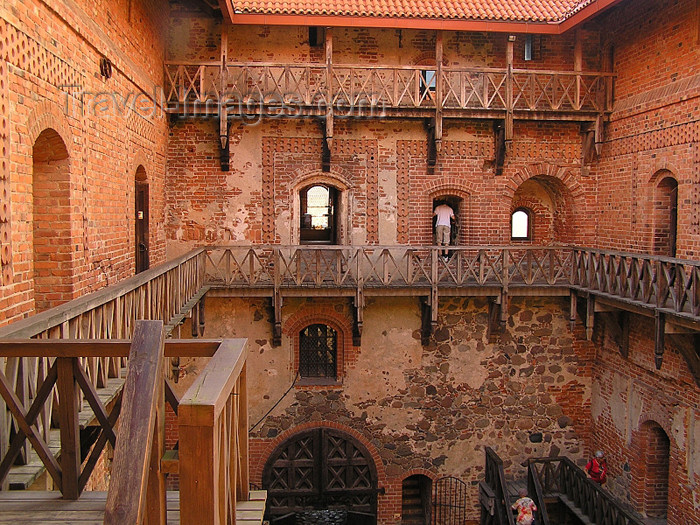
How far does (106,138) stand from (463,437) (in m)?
8.97

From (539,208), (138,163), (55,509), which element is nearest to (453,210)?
(539,208)

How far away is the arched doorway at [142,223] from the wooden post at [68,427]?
8.23 m

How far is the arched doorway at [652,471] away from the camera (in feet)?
38.5

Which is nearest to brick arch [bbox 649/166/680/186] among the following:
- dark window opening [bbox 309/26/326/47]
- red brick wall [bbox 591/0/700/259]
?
red brick wall [bbox 591/0/700/259]

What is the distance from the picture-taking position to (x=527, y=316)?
44.7ft

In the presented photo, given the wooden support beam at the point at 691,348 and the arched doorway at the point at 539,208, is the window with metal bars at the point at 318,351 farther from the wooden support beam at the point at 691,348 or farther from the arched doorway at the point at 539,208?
the wooden support beam at the point at 691,348

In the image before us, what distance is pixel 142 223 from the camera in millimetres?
11531

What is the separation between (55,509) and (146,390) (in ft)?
3.92

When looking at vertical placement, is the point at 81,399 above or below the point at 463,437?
above

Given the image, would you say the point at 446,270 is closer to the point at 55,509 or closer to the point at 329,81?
the point at 329,81

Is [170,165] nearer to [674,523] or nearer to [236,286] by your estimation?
[236,286]

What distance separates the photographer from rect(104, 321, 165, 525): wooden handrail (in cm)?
224

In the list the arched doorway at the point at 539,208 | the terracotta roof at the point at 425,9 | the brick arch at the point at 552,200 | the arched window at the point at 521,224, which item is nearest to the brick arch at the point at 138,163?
the terracotta roof at the point at 425,9

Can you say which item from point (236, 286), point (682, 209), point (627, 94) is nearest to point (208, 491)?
point (236, 286)
